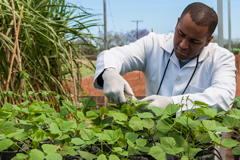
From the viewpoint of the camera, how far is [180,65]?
4.03 feet

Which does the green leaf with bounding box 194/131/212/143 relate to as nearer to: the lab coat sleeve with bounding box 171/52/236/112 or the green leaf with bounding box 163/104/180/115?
the green leaf with bounding box 163/104/180/115

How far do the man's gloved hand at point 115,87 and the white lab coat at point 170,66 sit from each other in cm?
8

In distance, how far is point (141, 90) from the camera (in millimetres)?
7324

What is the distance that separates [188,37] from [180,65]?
331mm

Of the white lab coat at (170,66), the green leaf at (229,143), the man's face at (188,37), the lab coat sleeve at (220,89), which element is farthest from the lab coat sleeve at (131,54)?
the green leaf at (229,143)

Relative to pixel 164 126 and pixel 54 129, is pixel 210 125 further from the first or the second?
pixel 54 129

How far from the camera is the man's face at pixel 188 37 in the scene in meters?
0.89

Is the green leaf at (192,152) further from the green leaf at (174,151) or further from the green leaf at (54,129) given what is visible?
the green leaf at (54,129)

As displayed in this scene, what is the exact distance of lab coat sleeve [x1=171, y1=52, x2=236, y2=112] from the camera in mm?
770

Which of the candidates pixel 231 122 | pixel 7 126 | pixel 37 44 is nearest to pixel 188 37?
pixel 231 122

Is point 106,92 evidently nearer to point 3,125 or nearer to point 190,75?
point 3,125

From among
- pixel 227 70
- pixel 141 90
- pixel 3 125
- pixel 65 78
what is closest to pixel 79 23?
pixel 65 78

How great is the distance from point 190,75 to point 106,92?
597mm

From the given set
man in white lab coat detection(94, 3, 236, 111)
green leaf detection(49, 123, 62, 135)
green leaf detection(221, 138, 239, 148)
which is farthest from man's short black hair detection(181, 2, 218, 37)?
green leaf detection(49, 123, 62, 135)
